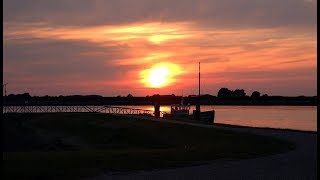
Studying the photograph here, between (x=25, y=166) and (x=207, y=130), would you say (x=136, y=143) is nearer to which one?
(x=207, y=130)

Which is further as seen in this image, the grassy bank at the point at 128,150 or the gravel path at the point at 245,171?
the grassy bank at the point at 128,150

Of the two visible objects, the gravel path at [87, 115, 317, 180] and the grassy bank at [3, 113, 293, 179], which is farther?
the grassy bank at [3, 113, 293, 179]

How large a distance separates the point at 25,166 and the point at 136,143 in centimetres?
1529

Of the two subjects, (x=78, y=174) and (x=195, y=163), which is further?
(x=195, y=163)

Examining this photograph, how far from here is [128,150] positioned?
88.9 feet

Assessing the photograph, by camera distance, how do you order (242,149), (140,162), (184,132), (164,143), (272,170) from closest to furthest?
(272,170), (140,162), (242,149), (164,143), (184,132)

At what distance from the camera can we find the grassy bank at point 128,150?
18.0m

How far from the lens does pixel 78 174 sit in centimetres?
1684

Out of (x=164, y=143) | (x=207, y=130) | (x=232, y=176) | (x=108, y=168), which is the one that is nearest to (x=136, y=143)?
(x=164, y=143)

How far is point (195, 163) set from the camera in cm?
1950

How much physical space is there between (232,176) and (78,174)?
15.1 ft

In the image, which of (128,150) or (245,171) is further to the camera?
(128,150)

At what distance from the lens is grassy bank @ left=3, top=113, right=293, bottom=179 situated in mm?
17953

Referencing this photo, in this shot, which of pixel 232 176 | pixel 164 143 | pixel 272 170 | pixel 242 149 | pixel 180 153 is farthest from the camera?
pixel 164 143
